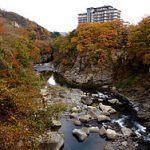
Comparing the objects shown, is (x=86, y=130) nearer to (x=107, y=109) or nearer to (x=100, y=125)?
(x=100, y=125)

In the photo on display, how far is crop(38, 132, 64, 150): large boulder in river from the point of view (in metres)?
15.6

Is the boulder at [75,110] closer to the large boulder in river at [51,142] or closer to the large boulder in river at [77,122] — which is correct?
the large boulder in river at [77,122]

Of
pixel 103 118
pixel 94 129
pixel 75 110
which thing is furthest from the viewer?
pixel 75 110

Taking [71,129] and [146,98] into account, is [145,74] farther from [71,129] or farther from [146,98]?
[71,129]

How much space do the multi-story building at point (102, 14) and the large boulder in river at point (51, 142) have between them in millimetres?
76227

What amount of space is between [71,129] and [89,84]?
1804 centimetres

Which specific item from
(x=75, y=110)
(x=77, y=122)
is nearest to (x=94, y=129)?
(x=77, y=122)

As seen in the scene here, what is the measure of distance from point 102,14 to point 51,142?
268 ft

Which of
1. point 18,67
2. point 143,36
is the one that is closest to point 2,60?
point 18,67

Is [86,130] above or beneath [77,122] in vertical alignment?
beneath

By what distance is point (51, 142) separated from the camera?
56.4 feet

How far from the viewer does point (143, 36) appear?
30.8 meters

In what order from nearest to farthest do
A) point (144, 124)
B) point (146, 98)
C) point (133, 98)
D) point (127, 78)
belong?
point (144, 124) < point (146, 98) < point (133, 98) < point (127, 78)

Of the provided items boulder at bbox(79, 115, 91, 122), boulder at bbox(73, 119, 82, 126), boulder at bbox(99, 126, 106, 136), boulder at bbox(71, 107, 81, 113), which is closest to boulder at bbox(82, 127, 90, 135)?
boulder at bbox(99, 126, 106, 136)
